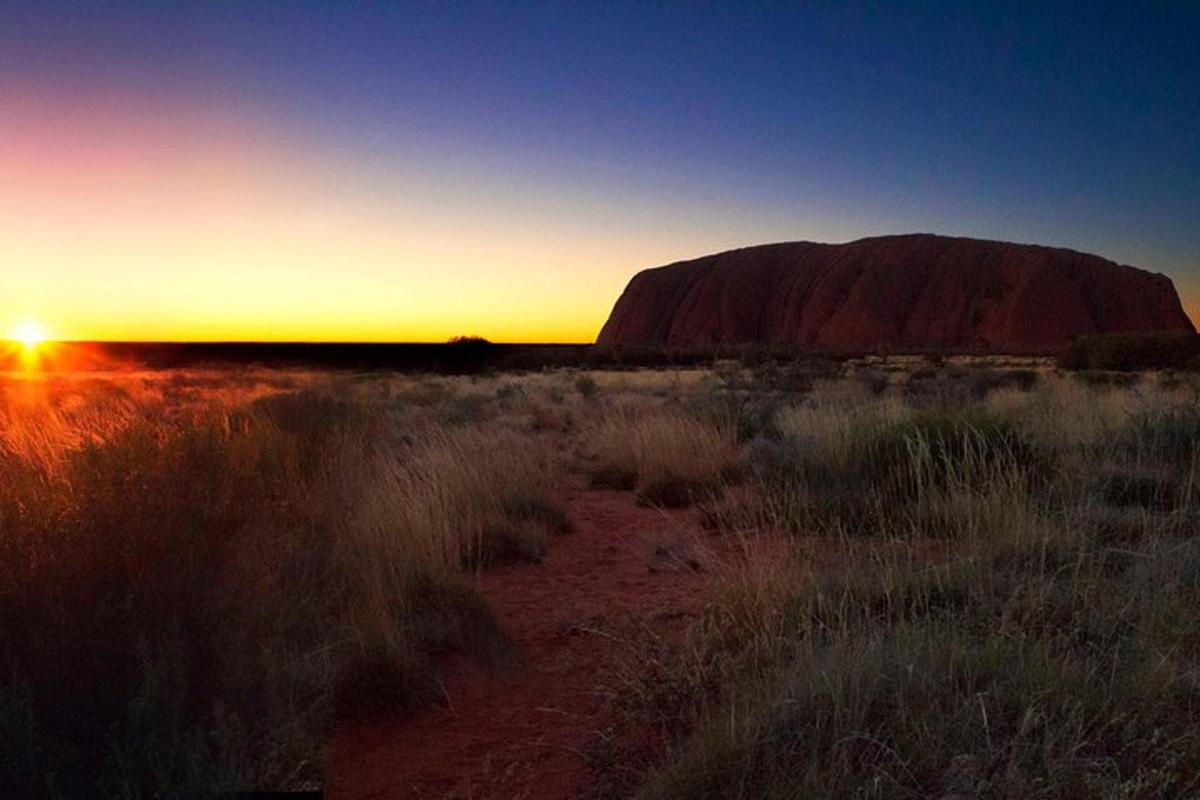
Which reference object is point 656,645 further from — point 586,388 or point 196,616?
point 586,388

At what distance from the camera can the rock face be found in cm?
6756

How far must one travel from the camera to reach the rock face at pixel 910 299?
2660 inches

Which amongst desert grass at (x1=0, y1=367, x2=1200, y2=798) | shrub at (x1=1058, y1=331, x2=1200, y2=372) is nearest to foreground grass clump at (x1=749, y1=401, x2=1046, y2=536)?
desert grass at (x1=0, y1=367, x2=1200, y2=798)

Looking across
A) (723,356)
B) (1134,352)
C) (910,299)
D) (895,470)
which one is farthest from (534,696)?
(910,299)

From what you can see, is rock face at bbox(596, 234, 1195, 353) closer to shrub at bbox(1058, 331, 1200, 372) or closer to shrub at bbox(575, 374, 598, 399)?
shrub at bbox(1058, 331, 1200, 372)

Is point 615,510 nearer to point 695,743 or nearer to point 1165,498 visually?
point 1165,498

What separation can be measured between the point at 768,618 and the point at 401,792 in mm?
1692

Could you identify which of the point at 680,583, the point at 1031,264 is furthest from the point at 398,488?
the point at 1031,264

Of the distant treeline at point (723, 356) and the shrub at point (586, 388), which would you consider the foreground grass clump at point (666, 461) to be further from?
the distant treeline at point (723, 356)

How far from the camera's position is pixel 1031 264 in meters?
70.6

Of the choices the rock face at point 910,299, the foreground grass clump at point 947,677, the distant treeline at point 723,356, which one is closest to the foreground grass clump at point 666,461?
the foreground grass clump at point 947,677

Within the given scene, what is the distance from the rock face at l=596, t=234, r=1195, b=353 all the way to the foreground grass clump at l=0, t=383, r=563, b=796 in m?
60.0

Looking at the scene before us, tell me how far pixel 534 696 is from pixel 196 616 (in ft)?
5.48

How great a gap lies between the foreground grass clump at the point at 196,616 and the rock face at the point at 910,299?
197ft
